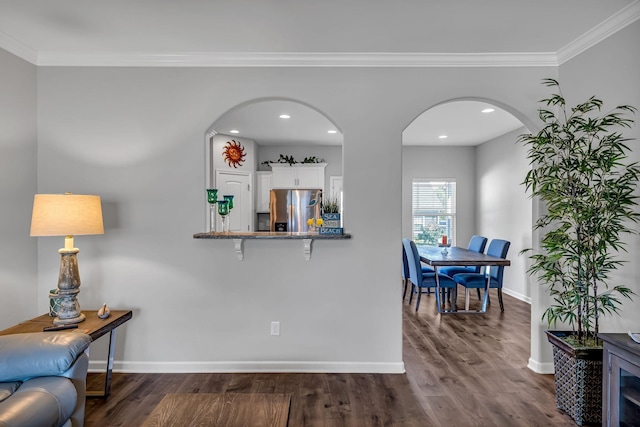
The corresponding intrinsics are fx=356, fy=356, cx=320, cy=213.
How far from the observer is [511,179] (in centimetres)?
586

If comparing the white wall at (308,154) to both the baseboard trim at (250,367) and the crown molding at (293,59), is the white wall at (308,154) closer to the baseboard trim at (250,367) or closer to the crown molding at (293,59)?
the crown molding at (293,59)

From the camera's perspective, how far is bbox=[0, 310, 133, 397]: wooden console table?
90.7 inches

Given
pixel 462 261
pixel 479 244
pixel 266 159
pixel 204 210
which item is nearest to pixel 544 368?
pixel 462 261

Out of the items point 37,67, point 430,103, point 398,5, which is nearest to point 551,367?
point 430,103

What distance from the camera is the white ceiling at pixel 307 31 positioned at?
2256mm

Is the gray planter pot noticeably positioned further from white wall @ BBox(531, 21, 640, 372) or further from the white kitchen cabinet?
the white kitchen cabinet

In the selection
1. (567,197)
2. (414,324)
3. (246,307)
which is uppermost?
(567,197)

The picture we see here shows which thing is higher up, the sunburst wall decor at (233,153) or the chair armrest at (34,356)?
the sunburst wall decor at (233,153)

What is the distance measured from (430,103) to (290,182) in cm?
413

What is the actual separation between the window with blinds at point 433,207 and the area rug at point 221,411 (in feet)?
19.4

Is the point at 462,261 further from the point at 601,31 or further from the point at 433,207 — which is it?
the point at 433,207

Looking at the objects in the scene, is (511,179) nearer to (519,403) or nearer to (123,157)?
(519,403)

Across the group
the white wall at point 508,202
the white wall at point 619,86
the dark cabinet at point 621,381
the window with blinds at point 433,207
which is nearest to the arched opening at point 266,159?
the window with blinds at point 433,207

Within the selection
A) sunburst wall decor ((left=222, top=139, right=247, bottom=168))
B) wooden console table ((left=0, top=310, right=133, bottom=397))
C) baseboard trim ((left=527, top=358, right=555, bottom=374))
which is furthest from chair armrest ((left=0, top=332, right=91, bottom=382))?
sunburst wall decor ((left=222, top=139, right=247, bottom=168))
